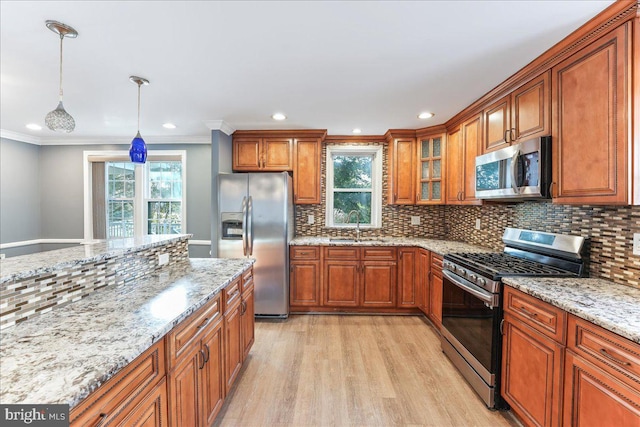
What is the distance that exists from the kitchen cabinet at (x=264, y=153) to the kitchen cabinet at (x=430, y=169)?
67.1 inches

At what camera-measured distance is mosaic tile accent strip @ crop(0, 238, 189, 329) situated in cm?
111

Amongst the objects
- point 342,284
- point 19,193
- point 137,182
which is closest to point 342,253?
point 342,284

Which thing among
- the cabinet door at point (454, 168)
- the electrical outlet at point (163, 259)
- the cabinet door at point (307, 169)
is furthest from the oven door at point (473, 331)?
the electrical outlet at point (163, 259)

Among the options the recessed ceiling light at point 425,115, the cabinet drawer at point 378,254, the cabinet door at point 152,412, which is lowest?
the cabinet door at point 152,412

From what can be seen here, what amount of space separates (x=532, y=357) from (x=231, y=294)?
1.86 meters

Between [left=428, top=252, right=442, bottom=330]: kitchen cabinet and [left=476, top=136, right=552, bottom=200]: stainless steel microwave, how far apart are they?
2.76 feet

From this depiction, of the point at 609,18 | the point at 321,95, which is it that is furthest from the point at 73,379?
the point at 609,18

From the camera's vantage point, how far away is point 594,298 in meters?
1.45

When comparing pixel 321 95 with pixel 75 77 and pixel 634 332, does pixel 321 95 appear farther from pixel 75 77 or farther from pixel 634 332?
pixel 634 332

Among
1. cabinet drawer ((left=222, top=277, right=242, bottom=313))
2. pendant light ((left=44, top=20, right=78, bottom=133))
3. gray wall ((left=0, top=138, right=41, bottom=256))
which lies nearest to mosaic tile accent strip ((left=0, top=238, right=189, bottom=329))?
cabinet drawer ((left=222, top=277, right=242, bottom=313))

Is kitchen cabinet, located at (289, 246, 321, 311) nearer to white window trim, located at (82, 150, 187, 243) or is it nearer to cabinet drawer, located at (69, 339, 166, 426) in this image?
white window trim, located at (82, 150, 187, 243)

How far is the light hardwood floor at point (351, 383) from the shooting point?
1848mm

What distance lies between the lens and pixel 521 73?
2068 mm

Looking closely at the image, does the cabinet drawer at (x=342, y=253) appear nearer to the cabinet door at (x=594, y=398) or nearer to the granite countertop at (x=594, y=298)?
the granite countertop at (x=594, y=298)
